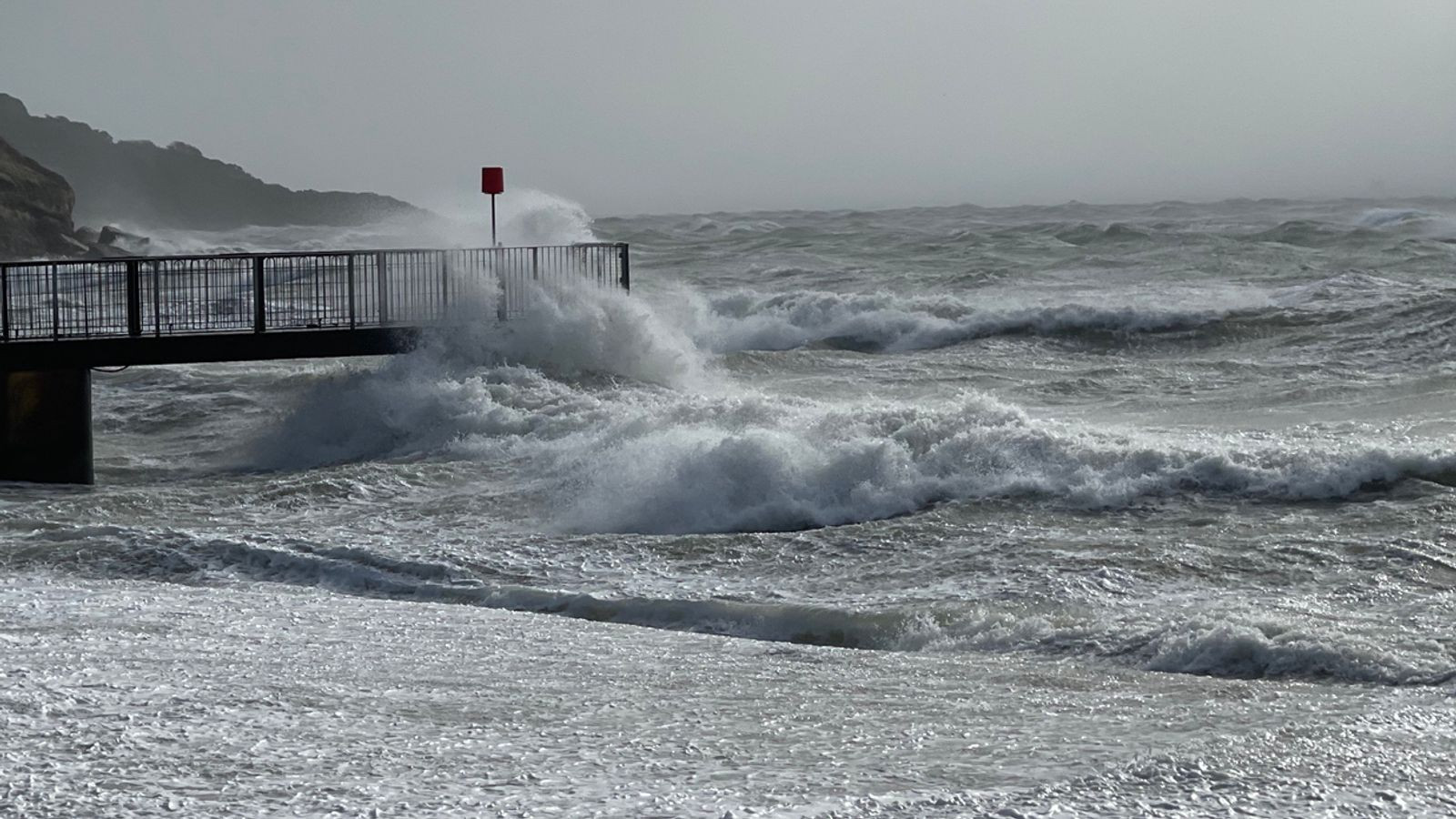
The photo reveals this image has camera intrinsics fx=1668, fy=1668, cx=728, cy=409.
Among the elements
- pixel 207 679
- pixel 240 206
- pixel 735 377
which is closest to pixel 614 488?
pixel 207 679

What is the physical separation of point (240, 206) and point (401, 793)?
104105 mm

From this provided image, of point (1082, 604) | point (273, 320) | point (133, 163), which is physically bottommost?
point (1082, 604)

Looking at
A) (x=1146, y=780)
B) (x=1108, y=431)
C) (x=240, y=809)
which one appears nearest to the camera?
(x=240, y=809)

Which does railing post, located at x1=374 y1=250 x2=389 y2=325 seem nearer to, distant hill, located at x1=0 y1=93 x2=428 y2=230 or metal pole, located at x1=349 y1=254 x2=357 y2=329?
metal pole, located at x1=349 y1=254 x2=357 y2=329

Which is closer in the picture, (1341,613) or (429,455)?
(1341,613)

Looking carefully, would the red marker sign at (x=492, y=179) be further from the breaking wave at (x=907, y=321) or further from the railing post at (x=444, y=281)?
the breaking wave at (x=907, y=321)

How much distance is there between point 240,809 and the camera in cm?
621

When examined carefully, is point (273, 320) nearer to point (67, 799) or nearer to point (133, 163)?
point (67, 799)

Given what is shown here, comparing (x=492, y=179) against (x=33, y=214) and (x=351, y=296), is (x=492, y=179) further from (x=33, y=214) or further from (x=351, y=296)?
(x=33, y=214)

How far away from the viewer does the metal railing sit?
18.7 metres

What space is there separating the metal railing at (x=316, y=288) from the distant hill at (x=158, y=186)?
2988 inches

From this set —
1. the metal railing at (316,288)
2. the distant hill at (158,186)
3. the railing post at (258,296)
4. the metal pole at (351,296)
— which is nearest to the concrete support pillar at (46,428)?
the metal railing at (316,288)

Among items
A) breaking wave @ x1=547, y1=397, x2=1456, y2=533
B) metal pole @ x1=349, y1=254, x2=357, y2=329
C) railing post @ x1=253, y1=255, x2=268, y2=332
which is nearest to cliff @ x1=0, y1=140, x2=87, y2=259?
metal pole @ x1=349, y1=254, x2=357, y2=329

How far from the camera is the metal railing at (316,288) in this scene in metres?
18.7
